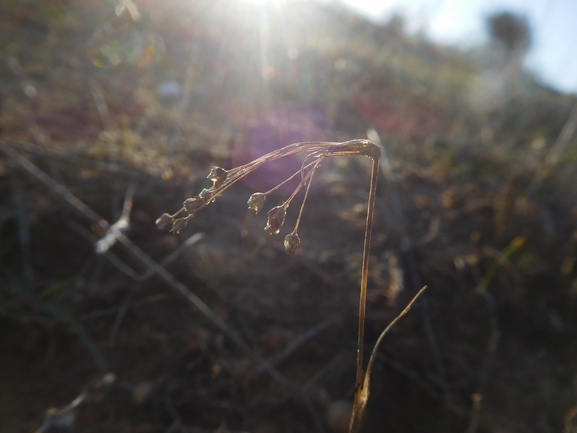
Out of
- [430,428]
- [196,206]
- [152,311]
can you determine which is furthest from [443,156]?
[196,206]

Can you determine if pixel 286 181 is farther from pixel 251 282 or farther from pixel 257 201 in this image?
pixel 251 282

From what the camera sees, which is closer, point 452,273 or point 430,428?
point 430,428

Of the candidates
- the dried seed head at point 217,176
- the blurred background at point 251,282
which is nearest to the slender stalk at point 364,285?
the dried seed head at point 217,176

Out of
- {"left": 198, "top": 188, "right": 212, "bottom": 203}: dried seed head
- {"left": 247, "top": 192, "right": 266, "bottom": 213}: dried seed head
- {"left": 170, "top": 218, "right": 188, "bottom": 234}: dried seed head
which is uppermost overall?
{"left": 247, "top": 192, "right": 266, "bottom": 213}: dried seed head

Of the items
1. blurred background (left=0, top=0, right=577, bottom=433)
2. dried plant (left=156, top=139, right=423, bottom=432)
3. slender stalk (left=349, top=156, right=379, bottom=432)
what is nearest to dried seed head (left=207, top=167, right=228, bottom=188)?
dried plant (left=156, top=139, right=423, bottom=432)

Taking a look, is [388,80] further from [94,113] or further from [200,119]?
[94,113]

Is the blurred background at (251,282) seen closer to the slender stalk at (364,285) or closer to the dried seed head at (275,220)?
the slender stalk at (364,285)

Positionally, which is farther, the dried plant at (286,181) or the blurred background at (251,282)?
the blurred background at (251,282)

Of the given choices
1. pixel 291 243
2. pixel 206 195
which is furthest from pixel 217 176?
pixel 291 243

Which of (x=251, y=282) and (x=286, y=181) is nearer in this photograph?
(x=286, y=181)

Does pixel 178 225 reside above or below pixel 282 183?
below

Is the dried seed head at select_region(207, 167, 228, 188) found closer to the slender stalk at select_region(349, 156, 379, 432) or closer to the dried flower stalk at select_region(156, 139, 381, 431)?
the dried flower stalk at select_region(156, 139, 381, 431)
